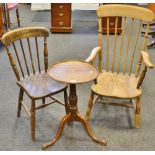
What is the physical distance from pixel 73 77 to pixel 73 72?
0.27 feet

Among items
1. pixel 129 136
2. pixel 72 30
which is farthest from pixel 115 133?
pixel 72 30

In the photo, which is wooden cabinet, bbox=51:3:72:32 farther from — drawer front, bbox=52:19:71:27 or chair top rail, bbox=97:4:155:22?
chair top rail, bbox=97:4:155:22

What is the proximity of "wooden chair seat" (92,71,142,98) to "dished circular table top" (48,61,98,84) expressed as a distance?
0.24m

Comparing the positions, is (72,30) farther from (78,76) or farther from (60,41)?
(78,76)

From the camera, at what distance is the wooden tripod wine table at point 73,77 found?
196cm

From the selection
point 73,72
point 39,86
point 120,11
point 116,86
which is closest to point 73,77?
point 73,72

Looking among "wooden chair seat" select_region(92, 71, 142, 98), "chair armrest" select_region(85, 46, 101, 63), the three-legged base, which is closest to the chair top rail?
"chair armrest" select_region(85, 46, 101, 63)

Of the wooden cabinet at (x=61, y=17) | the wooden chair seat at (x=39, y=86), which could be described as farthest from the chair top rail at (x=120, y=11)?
the wooden cabinet at (x=61, y=17)

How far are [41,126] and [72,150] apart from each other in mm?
404

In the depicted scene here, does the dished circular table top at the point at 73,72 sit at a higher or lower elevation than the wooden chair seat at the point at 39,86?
higher

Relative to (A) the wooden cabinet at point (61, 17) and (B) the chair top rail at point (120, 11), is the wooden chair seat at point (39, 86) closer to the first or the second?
(B) the chair top rail at point (120, 11)

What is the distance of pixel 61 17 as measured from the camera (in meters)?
4.51

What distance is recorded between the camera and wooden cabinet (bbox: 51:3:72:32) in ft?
14.5

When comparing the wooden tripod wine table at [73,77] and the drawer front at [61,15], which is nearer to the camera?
the wooden tripod wine table at [73,77]
